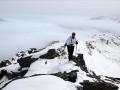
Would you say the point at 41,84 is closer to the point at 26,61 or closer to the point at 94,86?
the point at 94,86

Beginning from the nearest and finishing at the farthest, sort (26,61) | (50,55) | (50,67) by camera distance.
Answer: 1. (50,67)
2. (50,55)
3. (26,61)

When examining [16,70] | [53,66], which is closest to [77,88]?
[53,66]

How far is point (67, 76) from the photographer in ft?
68.8

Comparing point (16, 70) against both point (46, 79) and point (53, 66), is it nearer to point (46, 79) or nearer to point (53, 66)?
point (53, 66)

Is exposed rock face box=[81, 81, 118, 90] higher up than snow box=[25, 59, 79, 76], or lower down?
lower down

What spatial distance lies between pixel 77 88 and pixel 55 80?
5.42 feet

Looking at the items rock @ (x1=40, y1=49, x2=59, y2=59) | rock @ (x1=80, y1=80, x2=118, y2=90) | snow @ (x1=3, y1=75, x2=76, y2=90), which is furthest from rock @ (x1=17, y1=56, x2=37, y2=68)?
snow @ (x1=3, y1=75, x2=76, y2=90)

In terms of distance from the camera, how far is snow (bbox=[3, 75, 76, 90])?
674 inches

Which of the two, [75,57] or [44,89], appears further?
[75,57]

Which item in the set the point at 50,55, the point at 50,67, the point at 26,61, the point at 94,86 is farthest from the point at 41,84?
the point at 26,61

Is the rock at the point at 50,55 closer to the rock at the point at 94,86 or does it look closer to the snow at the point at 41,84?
the rock at the point at 94,86

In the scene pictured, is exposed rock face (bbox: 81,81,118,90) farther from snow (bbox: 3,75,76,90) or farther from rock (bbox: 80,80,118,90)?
snow (bbox: 3,75,76,90)

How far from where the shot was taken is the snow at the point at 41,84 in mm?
17125

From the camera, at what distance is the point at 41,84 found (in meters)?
17.6
